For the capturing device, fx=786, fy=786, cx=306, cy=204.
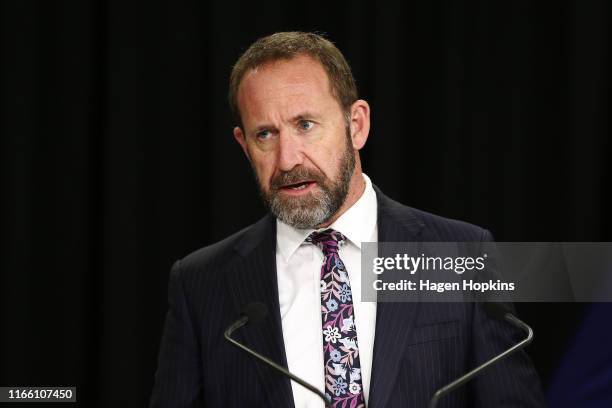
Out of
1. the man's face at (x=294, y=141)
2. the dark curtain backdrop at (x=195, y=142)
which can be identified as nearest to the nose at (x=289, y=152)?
the man's face at (x=294, y=141)

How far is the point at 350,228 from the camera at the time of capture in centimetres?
150

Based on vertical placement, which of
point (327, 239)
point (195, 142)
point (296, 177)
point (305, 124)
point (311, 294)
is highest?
point (195, 142)

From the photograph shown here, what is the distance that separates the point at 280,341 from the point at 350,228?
0.26 metres

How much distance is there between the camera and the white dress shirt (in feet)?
4.54

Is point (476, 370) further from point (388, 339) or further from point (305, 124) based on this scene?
point (305, 124)

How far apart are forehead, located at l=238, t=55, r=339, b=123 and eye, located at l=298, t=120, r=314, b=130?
0.09 feet

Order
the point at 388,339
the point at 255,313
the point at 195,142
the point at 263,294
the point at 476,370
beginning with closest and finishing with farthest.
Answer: the point at 476,370 → the point at 255,313 → the point at 388,339 → the point at 263,294 → the point at 195,142

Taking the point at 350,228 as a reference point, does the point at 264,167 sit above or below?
above

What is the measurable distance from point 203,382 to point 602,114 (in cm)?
119

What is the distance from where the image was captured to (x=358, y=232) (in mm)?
1501

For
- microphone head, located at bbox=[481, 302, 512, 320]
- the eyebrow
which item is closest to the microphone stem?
microphone head, located at bbox=[481, 302, 512, 320]

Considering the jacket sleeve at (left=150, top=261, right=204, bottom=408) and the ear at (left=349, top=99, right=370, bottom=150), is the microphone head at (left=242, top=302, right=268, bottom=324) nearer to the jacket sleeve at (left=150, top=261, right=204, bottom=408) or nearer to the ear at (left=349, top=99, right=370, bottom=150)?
the jacket sleeve at (left=150, top=261, right=204, bottom=408)

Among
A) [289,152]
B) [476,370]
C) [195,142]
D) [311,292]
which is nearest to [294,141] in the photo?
[289,152]

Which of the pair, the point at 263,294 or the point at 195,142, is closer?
the point at 263,294
